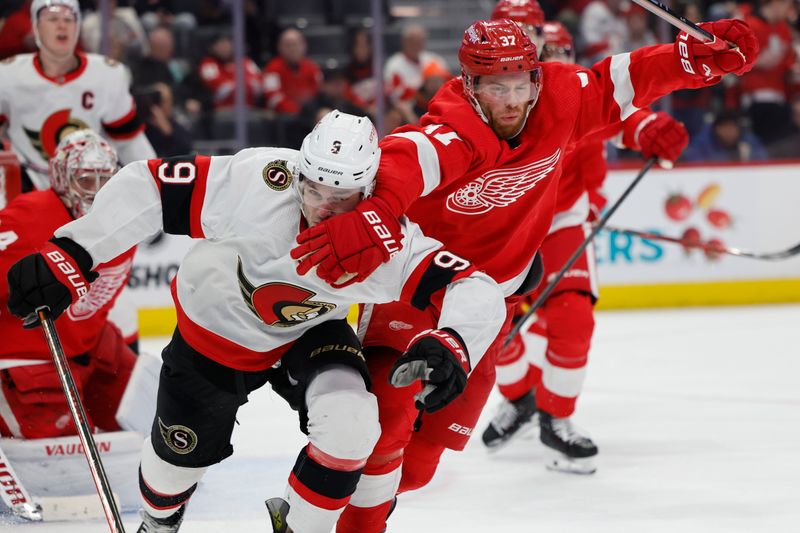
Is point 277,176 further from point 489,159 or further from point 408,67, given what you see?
point 408,67

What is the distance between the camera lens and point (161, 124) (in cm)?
652

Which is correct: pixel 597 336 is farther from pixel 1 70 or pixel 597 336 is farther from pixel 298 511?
pixel 298 511

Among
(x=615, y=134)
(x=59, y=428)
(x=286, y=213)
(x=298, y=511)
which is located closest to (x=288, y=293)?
(x=286, y=213)

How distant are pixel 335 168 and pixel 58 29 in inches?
105

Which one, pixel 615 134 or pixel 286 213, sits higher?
pixel 286 213

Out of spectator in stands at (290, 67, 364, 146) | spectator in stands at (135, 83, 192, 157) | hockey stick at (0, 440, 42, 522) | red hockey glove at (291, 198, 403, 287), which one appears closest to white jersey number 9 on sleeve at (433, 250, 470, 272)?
red hockey glove at (291, 198, 403, 287)

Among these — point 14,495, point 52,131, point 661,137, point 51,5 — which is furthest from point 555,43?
point 14,495

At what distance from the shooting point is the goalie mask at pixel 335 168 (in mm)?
2416

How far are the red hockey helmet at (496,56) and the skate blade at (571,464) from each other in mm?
1330

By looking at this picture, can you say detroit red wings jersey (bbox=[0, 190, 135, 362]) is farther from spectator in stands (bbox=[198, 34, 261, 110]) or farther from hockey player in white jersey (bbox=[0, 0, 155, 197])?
spectator in stands (bbox=[198, 34, 261, 110])

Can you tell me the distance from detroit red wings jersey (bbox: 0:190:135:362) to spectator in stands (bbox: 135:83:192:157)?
2.97m

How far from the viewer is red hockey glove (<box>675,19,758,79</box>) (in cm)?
297

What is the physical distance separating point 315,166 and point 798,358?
12.7 ft

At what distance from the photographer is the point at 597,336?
627 centimetres
